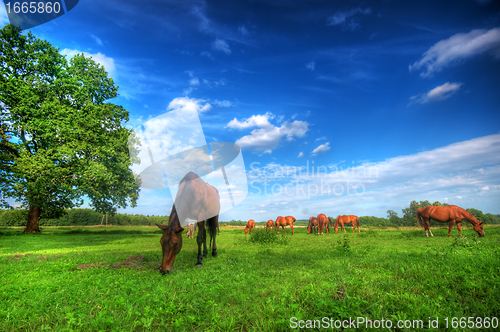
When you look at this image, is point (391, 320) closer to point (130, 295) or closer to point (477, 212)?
point (130, 295)

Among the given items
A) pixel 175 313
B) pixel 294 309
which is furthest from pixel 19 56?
pixel 294 309

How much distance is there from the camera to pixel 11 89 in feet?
71.6

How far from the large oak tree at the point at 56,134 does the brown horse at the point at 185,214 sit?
51.1 ft

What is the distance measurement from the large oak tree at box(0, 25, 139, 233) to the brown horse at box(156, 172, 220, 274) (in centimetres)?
1558

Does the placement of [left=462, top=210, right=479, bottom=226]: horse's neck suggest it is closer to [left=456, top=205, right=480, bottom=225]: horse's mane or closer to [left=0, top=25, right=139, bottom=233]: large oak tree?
[left=456, top=205, right=480, bottom=225]: horse's mane

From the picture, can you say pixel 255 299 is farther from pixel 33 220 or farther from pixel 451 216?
pixel 33 220

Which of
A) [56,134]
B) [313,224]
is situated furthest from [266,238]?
[56,134]

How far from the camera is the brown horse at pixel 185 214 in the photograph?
696 cm

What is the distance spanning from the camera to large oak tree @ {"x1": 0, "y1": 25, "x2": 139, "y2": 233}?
20.8 m

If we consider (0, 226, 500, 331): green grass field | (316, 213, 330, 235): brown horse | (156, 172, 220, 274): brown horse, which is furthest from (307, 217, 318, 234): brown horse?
(0, 226, 500, 331): green grass field

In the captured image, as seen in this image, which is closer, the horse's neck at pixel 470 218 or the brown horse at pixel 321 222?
the horse's neck at pixel 470 218

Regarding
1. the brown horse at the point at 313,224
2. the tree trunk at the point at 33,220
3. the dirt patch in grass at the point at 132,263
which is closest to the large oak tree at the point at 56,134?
the tree trunk at the point at 33,220

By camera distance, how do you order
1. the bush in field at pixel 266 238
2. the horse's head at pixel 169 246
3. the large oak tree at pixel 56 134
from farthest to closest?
the large oak tree at pixel 56 134
the bush in field at pixel 266 238
the horse's head at pixel 169 246

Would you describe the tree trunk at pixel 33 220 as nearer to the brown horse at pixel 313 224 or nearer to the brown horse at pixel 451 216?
the brown horse at pixel 313 224
